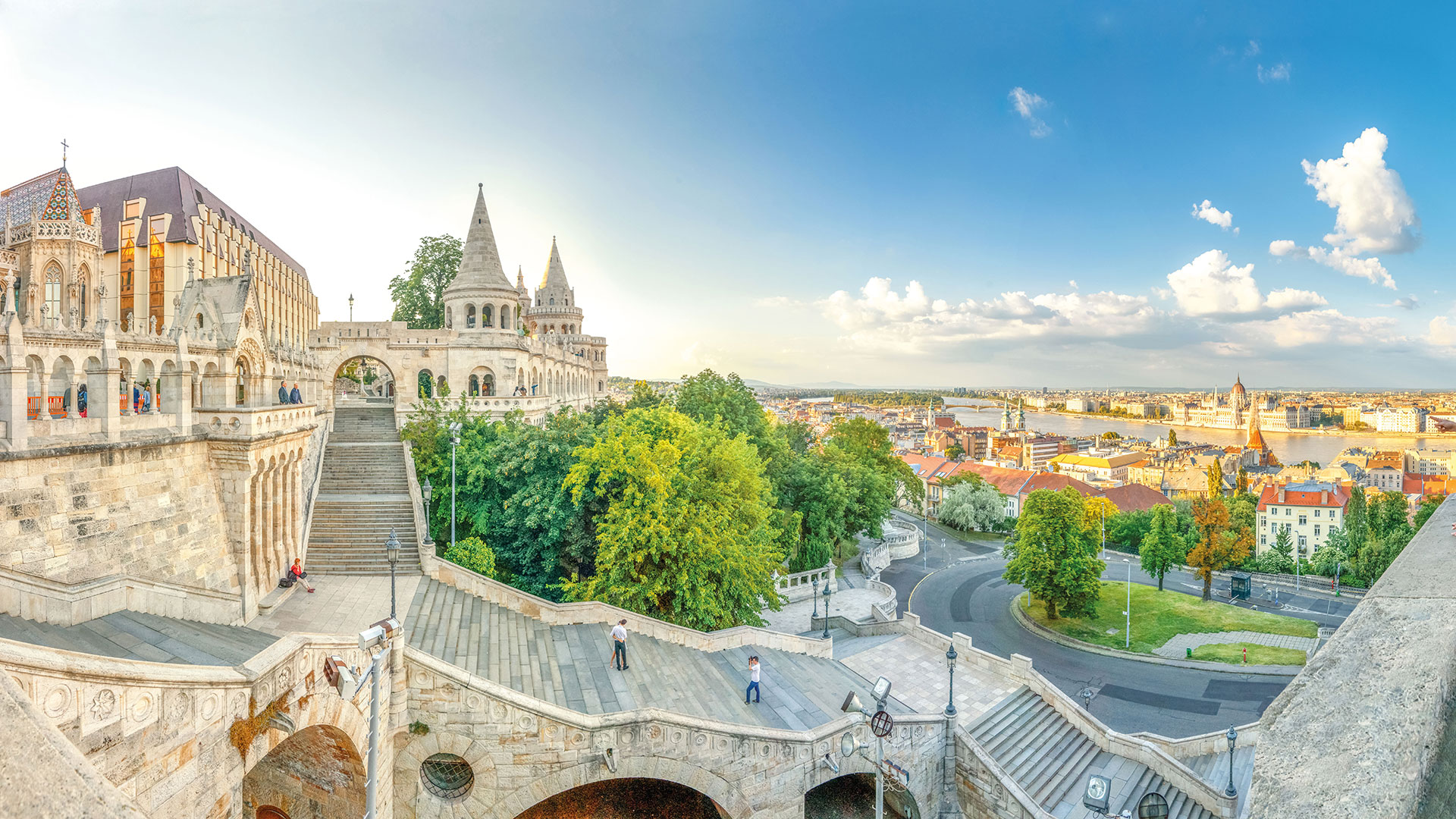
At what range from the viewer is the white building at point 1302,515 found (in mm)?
56781

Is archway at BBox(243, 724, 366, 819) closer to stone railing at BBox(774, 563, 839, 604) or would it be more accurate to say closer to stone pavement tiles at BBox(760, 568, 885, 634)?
stone pavement tiles at BBox(760, 568, 885, 634)

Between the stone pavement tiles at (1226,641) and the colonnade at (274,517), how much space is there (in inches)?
1231

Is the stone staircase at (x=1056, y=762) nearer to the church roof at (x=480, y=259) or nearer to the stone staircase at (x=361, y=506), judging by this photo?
the stone staircase at (x=361, y=506)

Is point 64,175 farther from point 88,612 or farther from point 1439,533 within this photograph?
point 1439,533

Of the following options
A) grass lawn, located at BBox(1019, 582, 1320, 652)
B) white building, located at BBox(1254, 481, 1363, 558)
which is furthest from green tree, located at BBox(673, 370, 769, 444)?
white building, located at BBox(1254, 481, 1363, 558)

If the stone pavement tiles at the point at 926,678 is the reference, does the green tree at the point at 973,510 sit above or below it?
below

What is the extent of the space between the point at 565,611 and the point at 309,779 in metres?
6.32

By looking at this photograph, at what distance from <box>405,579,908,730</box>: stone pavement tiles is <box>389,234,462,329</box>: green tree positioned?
2962 centimetres

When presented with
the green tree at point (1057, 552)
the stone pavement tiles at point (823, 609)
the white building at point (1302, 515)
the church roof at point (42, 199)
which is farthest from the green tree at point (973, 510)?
the church roof at point (42, 199)

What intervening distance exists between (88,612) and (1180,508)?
242 feet

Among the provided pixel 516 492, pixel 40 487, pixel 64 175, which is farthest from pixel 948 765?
pixel 64 175

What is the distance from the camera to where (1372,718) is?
173 centimetres

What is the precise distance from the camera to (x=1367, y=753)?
158 centimetres

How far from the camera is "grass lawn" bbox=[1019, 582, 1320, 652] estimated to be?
3112 centimetres
